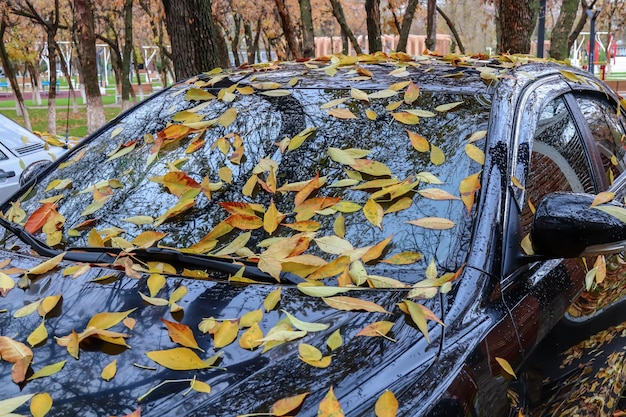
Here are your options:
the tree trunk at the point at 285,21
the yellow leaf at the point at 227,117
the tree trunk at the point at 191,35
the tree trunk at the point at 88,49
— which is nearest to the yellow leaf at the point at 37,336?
the yellow leaf at the point at 227,117

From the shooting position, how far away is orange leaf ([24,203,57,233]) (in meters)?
2.46

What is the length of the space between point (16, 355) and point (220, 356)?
49 centimetres

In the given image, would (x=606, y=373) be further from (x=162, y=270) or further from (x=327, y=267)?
(x=162, y=270)

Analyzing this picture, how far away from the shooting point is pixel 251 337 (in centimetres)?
166

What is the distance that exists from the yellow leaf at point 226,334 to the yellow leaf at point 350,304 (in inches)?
9.7

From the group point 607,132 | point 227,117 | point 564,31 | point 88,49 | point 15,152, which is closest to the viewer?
point 227,117

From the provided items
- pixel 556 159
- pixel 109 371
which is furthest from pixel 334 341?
pixel 556 159

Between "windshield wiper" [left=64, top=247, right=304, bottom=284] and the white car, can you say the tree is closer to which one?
the white car

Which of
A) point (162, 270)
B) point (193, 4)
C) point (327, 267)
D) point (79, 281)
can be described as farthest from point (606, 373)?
point (193, 4)

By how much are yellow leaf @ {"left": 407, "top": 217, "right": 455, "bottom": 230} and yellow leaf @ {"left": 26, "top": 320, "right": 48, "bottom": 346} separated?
3.39 feet

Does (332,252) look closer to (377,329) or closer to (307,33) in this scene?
Answer: (377,329)

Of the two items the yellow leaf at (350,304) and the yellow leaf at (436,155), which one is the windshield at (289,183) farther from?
the yellow leaf at (350,304)

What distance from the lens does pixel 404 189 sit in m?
2.13

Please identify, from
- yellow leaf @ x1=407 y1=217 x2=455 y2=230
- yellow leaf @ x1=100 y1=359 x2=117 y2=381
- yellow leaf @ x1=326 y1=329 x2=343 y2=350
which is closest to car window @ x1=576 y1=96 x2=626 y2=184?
yellow leaf @ x1=407 y1=217 x2=455 y2=230
